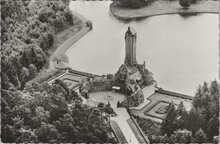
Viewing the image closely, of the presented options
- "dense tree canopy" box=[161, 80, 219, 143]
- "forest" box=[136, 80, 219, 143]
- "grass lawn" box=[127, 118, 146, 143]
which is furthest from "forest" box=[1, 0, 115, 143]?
"dense tree canopy" box=[161, 80, 219, 143]

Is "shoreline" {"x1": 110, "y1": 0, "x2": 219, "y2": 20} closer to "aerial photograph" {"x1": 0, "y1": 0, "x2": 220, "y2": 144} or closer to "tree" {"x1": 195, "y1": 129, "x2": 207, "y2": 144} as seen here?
"aerial photograph" {"x1": 0, "y1": 0, "x2": 220, "y2": 144}

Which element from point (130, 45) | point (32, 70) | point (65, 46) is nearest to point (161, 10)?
point (65, 46)

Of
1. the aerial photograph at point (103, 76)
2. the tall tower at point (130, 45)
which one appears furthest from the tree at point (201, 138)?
the tall tower at point (130, 45)

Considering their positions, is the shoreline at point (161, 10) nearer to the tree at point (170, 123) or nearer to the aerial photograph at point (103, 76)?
the aerial photograph at point (103, 76)

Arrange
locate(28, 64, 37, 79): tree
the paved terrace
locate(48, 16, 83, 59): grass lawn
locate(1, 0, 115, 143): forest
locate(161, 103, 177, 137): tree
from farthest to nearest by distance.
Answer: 1. locate(48, 16, 83, 59): grass lawn
2. locate(28, 64, 37, 79): tree
3. the paved terrace
4. locate(161, 103, 177, 137): tree
5. locate(1, 0, 115, 143): forest

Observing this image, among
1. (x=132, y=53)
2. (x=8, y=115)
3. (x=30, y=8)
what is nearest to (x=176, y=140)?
(x=8, y=115)
